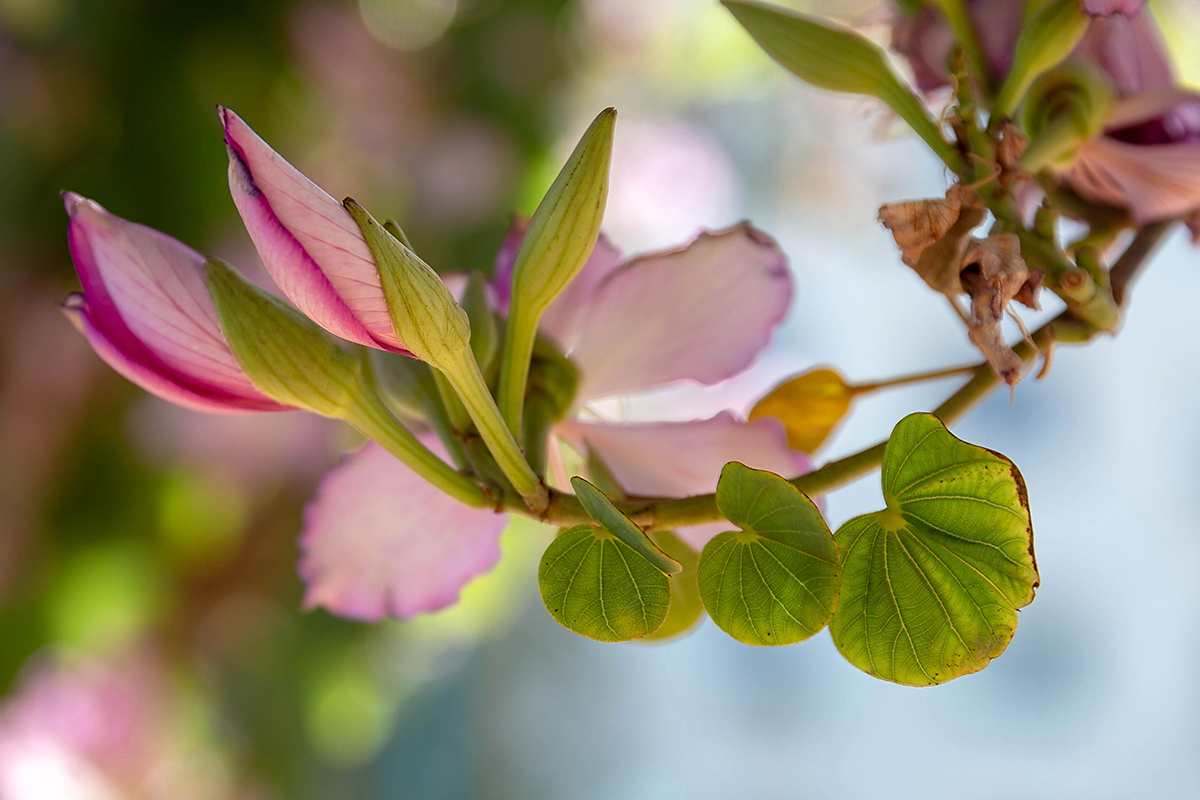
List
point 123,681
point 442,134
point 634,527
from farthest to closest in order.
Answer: point 442,134, point 123,681, point 634,527

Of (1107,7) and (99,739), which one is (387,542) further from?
(99,739)

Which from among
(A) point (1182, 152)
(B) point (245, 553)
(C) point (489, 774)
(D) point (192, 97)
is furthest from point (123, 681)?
(A) point (1182, 152)

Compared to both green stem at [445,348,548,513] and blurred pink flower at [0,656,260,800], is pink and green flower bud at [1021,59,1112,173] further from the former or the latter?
blurred pink flower at [0,656,260,800]

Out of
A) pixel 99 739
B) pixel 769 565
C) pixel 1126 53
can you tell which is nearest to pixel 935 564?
pixel 769 565

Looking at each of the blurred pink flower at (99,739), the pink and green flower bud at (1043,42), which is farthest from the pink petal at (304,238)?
the blurred pink flower at (99,739)

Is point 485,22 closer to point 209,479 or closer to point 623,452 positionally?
point 209,479

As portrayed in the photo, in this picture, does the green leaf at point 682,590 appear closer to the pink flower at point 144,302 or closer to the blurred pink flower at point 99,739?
the pink flower at point 144,302
